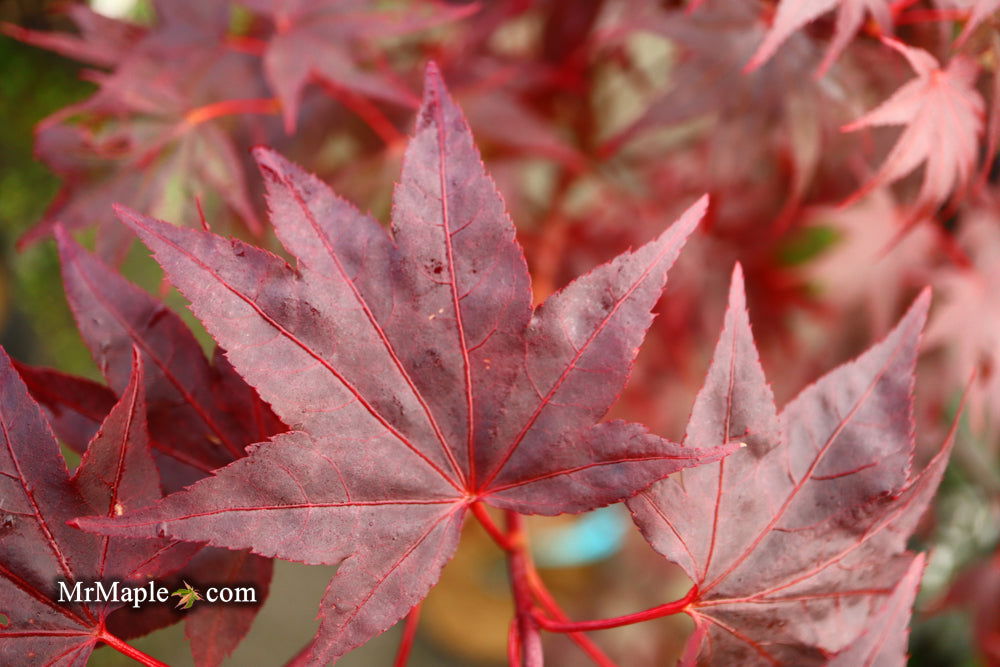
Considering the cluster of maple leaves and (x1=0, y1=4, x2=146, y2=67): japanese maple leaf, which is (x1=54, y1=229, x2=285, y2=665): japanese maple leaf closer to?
the cluster of maple leaves

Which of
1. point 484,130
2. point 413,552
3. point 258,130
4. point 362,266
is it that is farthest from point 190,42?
point 413,552

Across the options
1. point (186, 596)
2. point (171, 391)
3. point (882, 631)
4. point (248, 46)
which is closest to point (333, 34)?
point (248, 46)

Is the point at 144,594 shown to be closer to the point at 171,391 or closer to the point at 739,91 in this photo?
the point at 171,391

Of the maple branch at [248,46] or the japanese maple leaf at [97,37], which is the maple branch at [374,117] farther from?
the japanese maple leaf at [97,37]

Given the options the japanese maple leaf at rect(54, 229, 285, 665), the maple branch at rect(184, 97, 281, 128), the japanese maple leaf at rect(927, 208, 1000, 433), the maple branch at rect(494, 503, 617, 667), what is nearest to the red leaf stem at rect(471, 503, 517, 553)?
the maple branch at rect(494, 503, 617, 667)

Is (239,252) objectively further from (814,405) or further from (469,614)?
(469,614)

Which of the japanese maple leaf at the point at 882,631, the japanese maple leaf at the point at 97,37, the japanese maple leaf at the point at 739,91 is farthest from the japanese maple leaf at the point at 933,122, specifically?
the japanese maple leaf at the point at 97,37
